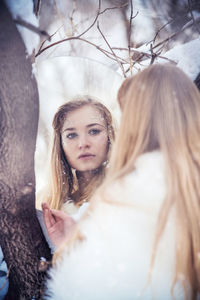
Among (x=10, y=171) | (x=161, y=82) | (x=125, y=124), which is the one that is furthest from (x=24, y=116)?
(x=161, y=82)

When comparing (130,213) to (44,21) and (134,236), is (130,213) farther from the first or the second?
(44,21)

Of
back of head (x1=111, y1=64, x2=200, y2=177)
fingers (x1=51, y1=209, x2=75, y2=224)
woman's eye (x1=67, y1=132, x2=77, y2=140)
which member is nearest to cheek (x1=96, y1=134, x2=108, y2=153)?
woman's eye (x1=67, y1=132, x2=77, y2=140)

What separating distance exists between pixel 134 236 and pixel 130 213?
0.08m

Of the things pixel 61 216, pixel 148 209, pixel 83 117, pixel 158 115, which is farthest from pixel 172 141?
pixel 61 216

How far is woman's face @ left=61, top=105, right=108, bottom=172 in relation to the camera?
1.28 m

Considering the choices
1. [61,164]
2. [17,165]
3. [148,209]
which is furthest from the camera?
[61,164]

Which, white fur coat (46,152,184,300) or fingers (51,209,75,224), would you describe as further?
fingers (51,209,75,224)

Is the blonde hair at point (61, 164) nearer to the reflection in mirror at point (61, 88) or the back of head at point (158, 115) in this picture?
the reflection in mirror at point (61, 88)

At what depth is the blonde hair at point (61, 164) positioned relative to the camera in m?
1.30

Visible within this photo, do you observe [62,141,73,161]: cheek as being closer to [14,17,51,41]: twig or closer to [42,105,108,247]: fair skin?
[42,105,108,247]: fair skin

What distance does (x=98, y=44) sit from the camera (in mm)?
1349

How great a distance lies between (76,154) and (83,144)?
0.20 feet

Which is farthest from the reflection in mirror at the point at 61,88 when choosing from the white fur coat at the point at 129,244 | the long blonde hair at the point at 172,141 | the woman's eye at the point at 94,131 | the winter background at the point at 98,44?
the white fur coat at the point at 129,244

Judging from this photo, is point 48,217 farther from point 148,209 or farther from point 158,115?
point 158,115
